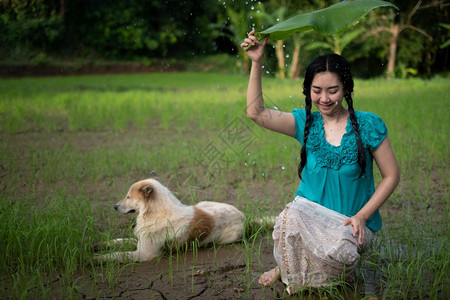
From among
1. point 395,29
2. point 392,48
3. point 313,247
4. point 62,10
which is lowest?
Answer: point 313,247

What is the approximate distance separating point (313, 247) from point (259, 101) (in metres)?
0.81

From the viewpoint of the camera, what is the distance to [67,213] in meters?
3.38

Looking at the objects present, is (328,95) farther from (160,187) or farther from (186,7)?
(186,7)

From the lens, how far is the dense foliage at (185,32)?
1071 cm

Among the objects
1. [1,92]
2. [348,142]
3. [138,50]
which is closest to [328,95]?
[348,142]

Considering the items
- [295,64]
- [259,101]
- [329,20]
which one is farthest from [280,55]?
[259,101]

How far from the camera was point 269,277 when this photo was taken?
2566mm

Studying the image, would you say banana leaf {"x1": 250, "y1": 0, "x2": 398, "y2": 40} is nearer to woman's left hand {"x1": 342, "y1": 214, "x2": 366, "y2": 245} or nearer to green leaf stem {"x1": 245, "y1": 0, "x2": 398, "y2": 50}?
green leaf stem {"x1": 245, "y1": 0, "x2": 398, "y2": 50}

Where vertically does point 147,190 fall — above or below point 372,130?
below

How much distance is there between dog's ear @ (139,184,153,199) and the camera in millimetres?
3006

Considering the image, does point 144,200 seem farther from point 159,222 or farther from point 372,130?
point 372,130

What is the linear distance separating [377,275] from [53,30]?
356 inches

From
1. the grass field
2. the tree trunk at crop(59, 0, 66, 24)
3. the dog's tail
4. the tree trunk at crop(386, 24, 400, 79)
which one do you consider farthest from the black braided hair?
the tree trunk at crop(386, 24, 400, 79)

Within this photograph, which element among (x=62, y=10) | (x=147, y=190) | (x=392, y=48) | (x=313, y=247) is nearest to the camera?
(x=313, y=247)
